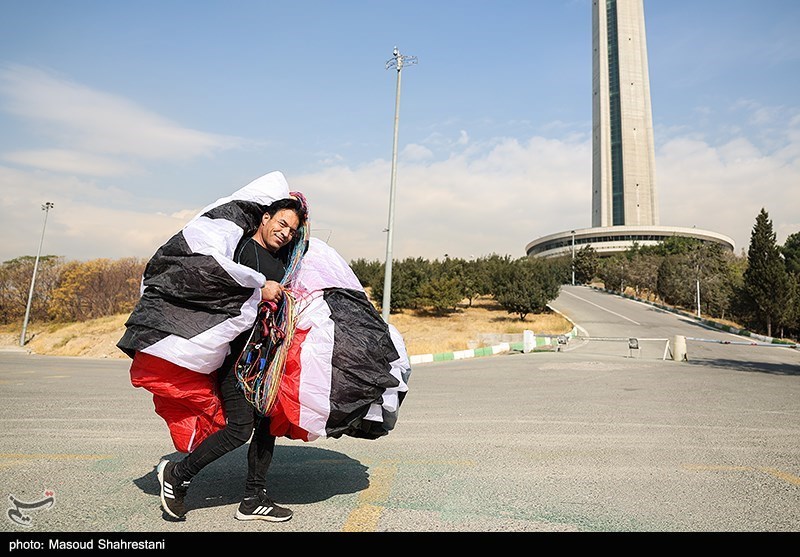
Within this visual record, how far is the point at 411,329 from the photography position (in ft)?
119

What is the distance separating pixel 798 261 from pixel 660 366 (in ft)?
178

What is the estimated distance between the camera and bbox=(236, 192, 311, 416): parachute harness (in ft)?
11.0

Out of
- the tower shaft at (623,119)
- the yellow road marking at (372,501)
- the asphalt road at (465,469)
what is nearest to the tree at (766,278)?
the asphalt road at (465,469)

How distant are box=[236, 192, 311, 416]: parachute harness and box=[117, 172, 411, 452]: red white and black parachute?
4 cm

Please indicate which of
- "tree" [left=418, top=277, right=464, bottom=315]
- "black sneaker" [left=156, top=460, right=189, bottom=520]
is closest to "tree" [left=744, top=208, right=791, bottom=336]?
"tree" [left=418, top=277, right=464, bottom=315]

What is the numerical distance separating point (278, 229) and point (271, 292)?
20.2 inches

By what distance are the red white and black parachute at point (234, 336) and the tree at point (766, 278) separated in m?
45.2

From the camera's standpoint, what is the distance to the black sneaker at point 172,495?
3.27m

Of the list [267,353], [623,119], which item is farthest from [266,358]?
[623,119]

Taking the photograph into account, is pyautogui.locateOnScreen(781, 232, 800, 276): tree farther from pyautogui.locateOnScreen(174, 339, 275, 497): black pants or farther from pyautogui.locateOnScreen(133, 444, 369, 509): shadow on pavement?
pyautogui.locateOnScreen(174, 339, 275, 497): black pants

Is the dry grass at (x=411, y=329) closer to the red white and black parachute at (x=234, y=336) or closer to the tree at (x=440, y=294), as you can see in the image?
the tree at (x=440, y=294)

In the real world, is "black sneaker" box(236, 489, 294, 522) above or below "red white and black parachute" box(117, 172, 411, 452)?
below

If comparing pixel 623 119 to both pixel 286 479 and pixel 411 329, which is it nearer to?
pixel 411 329
